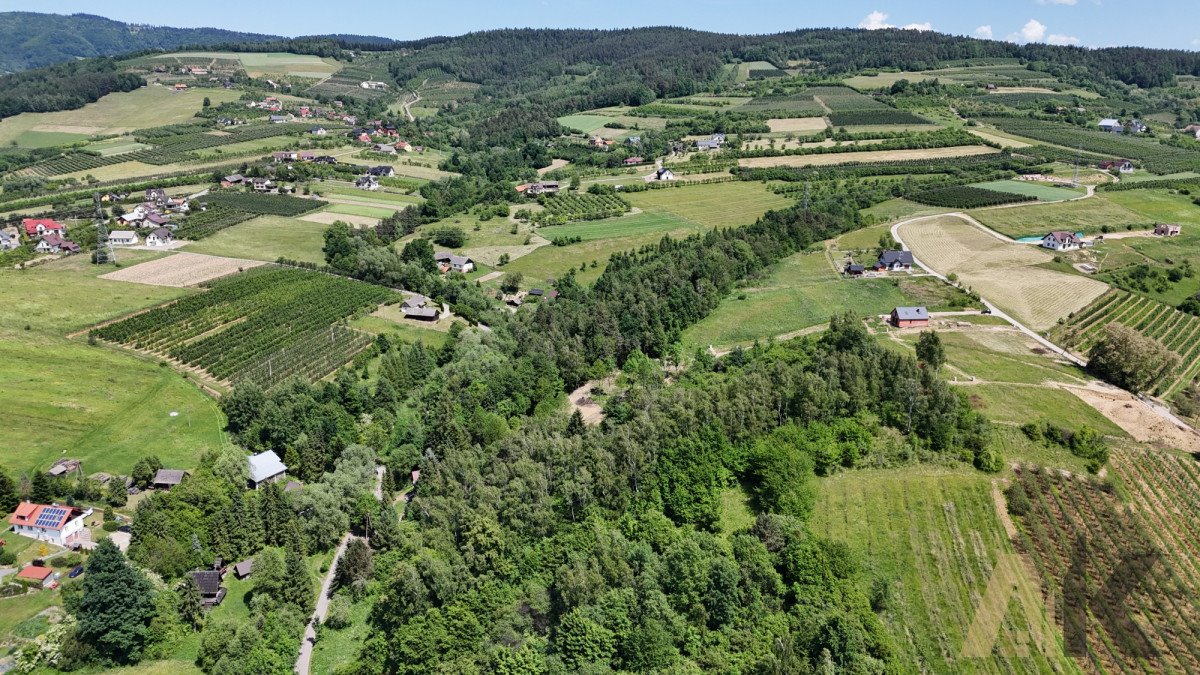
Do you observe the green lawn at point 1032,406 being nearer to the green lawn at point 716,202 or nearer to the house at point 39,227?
the green lawn at point 716,202

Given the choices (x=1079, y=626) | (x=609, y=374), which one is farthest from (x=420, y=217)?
(x=1079, y=626)

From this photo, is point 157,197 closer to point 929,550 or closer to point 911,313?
point 911,313

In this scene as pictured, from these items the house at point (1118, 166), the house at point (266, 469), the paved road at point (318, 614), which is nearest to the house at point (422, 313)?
the house at point (266, 469)

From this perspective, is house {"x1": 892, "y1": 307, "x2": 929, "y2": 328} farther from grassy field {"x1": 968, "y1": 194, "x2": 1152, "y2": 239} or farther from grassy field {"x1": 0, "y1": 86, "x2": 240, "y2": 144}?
grassy field {"x1": 0, "y1": 86, "x2": 240, "y2": 144}

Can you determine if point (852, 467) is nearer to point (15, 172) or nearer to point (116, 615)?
point (116, 615)

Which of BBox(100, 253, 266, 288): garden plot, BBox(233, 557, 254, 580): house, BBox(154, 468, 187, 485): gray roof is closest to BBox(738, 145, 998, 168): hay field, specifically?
BBox(100, 253, 266, 288): garden plot
